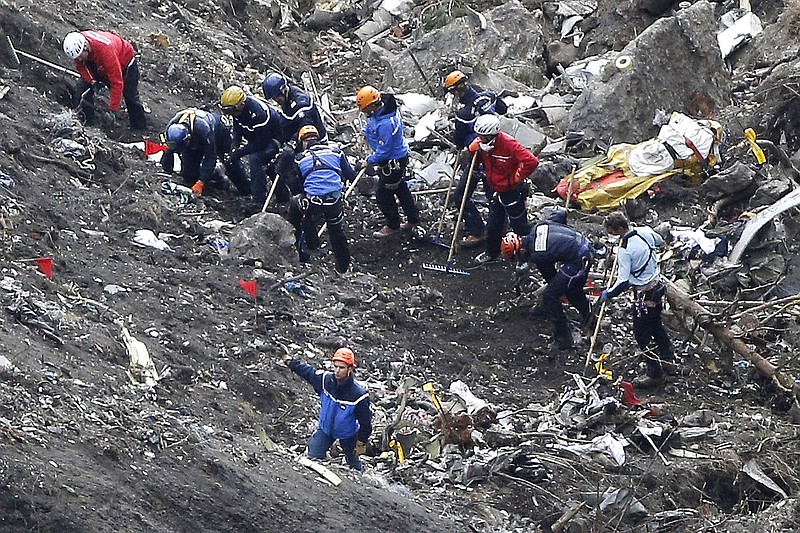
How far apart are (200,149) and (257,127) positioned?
625 millimetres

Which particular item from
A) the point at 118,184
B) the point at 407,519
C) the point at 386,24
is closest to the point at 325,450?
the point at 407,519

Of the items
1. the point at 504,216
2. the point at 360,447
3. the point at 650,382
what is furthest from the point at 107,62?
the point at 650,382

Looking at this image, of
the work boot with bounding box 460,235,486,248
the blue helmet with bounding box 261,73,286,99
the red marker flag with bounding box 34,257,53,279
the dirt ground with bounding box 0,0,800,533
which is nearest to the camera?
the dirt ground with bounding box 0,0,800,533

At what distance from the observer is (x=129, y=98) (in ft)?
38.6

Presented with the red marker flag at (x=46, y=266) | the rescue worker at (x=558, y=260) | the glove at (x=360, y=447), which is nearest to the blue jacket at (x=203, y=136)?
the red marker flag at (x=46, y=266)

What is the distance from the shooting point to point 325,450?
291 inches

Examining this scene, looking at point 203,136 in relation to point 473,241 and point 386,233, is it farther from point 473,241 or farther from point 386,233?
point 473,241

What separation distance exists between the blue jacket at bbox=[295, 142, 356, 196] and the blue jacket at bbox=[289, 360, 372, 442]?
119 inches

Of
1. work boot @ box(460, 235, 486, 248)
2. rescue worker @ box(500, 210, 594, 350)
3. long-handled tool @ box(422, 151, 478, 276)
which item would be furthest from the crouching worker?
work boot @ box(460, 235, 486, 248)

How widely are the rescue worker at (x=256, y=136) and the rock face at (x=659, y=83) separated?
3744 mm

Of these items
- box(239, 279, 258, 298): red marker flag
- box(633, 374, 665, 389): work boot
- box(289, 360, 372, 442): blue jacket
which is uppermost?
box(289, 360, 372, 442): blue jacket

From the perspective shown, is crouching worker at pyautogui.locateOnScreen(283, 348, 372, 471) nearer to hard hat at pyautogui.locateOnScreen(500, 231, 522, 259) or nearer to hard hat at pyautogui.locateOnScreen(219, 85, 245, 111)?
hard hat at pyautogui.locateOnScreen(500, 231, 522, 259)

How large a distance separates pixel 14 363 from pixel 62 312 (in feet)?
3.70

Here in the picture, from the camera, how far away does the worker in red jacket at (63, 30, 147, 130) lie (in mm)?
10938
